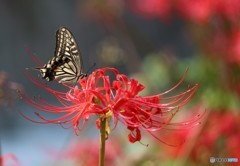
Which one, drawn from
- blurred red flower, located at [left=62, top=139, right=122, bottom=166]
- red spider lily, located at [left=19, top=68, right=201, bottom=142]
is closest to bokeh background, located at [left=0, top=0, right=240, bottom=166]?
blurred red flower, located at [left=62, top=139, right=122, bottom=166]

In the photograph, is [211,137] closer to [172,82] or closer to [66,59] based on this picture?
[66,59]

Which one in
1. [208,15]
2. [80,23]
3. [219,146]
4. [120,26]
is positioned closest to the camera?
[219,146]

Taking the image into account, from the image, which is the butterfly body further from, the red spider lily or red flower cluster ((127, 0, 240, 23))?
red flower cluster ((127, 0, 240, 23))

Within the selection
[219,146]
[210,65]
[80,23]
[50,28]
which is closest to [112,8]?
[210,65]

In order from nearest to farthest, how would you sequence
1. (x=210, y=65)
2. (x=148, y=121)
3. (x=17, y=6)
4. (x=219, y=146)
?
(x=148, y=121)
(x=219, y=146)
(x=210, y=65)
(x=17, y=6)

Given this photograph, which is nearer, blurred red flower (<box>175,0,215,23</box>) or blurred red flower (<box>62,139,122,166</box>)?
blurred red flower (<box>62,139,122,166</box>)

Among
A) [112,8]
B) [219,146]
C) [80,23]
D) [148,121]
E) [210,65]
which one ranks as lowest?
[148,121]

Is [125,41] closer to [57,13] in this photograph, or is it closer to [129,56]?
[129,56]

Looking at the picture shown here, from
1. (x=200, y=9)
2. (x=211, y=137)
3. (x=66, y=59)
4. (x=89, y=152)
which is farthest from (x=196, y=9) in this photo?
A: (x=66, y=59)

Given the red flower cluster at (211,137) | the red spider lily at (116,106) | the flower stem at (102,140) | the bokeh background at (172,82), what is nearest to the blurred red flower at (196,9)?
the bokeh background at (172,82)
